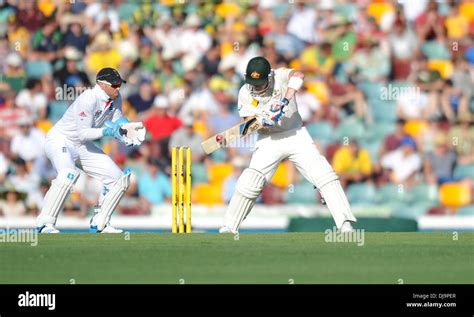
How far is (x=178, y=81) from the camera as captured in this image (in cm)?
2006

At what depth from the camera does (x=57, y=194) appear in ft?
46.4

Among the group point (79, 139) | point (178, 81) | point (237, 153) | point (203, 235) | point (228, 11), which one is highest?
point (228, 11)

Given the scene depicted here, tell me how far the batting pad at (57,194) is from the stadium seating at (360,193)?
228 inches

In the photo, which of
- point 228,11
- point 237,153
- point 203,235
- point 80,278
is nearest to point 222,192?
point 237,153

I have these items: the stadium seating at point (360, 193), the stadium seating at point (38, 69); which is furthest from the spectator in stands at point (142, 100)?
the stadium seating at point (360, 193)

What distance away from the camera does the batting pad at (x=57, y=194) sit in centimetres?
1416

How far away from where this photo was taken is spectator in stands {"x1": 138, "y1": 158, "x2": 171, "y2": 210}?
61.1 ft

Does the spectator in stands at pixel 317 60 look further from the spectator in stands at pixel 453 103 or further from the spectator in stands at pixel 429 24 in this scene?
the spectator in stands at pixel 453 103

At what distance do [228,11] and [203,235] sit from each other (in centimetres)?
803

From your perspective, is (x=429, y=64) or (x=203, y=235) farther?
(x=429, y=64)

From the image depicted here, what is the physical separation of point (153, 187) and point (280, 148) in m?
5.15

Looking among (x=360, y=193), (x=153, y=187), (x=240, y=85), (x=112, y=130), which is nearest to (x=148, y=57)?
(x=240, y=85)
